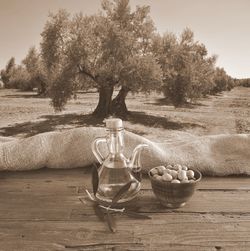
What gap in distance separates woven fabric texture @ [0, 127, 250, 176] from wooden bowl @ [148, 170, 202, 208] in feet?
0.98

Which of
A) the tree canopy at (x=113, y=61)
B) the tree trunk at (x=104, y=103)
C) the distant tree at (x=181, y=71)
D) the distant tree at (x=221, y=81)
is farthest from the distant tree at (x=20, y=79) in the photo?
the distant tree at (x=221, y=81)

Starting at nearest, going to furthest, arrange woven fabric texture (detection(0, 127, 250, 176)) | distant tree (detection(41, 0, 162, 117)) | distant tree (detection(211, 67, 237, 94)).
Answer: woven fabric texture (detection(0, 127, 250, 176))
distant tree (detection(41, 0, 162, 117))
distant tree (detection(211, 67, 237, 94))

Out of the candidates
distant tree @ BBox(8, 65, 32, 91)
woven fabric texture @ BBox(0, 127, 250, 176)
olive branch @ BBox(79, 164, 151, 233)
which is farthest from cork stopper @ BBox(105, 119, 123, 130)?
distant tree @ BBox(8, 65, 32, 91)

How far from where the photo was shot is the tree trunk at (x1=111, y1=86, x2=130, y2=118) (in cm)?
132

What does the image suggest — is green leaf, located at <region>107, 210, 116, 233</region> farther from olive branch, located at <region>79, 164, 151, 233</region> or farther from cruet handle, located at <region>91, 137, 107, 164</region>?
cruet handle, located at <region>91, 137, 107, 164</region>

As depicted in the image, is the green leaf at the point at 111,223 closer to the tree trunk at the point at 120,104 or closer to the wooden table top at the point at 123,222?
the wooden table top at the point at 123,222

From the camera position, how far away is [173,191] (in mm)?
693

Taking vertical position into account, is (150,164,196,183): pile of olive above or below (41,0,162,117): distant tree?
below

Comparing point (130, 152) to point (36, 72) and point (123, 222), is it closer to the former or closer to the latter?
point (123, 222)

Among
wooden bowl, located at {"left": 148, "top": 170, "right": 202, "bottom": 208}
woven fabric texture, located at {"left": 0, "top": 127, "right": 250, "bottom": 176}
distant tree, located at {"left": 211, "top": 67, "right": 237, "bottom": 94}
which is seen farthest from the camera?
distant tree, located at {"left": 211, "top": 67, "right": 237, "bottom": 94}

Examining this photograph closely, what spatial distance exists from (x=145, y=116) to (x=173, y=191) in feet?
2.35

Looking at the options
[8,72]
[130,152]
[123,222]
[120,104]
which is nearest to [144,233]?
[123,222]

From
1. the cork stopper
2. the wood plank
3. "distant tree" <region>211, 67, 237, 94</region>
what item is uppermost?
"distant tree" <region>211, 67, 237, 94</region>

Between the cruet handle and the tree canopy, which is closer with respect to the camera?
the cruet handle
